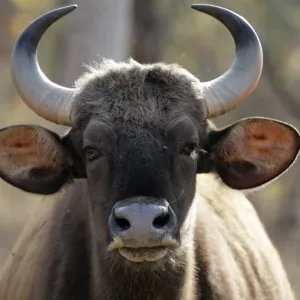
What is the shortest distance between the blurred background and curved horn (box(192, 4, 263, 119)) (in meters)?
8.07

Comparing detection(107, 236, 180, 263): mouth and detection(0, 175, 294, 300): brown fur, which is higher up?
detection(107, 236, 180, 263): mouth

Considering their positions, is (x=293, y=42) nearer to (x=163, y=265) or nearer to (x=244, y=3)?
(x=244, y=3)

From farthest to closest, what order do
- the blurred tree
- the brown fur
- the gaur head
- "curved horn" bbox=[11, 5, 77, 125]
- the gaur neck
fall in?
the blurred tree < the brown fur < "curved horn" bbox=[11, 5, 77, 125] < the gaur neck < the gaur head

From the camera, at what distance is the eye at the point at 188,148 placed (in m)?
8.41

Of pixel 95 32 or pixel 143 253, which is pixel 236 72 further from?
pixel 95 32

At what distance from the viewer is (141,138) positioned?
26.7 ft

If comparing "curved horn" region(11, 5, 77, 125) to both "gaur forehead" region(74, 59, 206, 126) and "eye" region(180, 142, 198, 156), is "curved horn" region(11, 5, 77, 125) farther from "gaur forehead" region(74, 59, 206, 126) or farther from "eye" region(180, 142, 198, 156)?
"eye" region(180, 142, 198, 156)

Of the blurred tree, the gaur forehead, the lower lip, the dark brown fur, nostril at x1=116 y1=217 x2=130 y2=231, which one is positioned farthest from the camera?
the blurred tree

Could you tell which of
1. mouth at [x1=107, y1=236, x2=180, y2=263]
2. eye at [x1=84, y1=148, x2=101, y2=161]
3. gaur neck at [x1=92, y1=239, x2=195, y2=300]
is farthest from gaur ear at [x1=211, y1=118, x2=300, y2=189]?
mouth at [x1=107, y1=236, x2=180, y2=263]

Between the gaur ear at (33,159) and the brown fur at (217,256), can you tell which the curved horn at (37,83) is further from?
the brown fur at (217,256)

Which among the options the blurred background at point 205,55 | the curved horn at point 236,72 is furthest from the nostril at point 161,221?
the blurred background at point 205,55

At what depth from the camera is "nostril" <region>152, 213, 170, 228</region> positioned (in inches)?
303

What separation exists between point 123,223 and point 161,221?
252 millimetres

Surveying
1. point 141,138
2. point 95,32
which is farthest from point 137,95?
point 95,32
